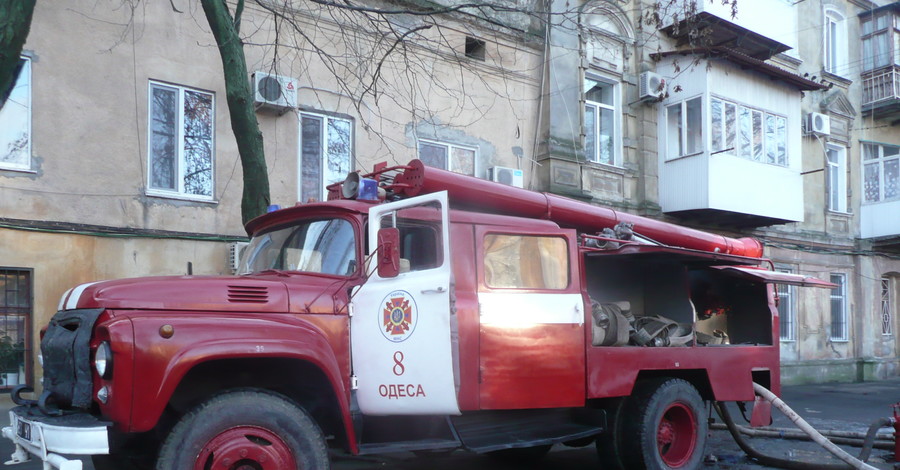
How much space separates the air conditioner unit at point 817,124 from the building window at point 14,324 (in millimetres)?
17551

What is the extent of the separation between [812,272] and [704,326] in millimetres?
11728

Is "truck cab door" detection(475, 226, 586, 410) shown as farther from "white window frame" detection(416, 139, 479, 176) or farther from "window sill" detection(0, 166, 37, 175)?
"white window frame" detection(416, 139, 479, 176)

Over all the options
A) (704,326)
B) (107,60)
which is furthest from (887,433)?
(107,60)

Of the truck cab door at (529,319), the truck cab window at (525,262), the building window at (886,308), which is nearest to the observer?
the truck cab door at (529,319)

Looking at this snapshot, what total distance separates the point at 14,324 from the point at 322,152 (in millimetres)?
4858

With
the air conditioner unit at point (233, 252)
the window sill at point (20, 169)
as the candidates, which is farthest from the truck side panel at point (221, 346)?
the window sill at point (20, 169)

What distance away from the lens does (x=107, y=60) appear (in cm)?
1003

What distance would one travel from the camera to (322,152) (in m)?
12.1

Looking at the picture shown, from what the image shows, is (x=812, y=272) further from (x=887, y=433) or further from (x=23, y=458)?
(x=23, y=458)

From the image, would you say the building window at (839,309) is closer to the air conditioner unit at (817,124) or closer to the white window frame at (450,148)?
the air conditioner unit at (817,124)

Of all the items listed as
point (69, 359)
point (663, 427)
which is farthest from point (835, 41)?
point (69, 359)

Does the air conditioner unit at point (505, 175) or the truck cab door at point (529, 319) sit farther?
the air conditioner unit at point (505, 175)

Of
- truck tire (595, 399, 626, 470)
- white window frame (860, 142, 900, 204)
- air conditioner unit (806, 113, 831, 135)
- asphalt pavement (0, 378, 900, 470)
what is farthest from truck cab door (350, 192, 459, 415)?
white window frame (860, 142, 900, 204)

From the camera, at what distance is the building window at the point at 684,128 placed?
16.7 m
